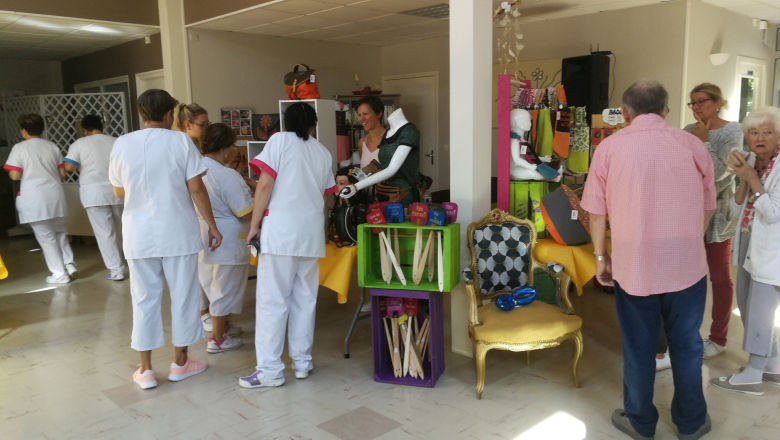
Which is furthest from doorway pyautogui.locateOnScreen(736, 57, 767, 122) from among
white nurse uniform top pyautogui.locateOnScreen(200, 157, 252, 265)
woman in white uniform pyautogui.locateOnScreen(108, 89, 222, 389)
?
woman in white uniform pyautogui.locateOnScreen(108, 89, 222, 389)

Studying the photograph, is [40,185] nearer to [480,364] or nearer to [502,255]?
[502,255]

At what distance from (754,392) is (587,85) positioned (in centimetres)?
414

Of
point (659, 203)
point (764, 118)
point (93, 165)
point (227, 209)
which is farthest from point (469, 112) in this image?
point (93, 165)

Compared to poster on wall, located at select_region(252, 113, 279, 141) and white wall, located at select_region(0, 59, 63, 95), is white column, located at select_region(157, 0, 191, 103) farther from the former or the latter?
white wall, located at select_region(0, 59, 63, 95)

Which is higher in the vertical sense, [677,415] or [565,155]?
[565,155]

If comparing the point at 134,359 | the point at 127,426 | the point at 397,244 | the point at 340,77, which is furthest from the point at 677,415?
the point at 340,77

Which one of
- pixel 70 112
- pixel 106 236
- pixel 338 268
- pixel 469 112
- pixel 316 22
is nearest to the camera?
pixel 469 112

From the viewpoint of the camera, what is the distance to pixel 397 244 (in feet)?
11.1

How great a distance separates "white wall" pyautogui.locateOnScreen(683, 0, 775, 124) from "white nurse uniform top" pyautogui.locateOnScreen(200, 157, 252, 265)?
5055 mm

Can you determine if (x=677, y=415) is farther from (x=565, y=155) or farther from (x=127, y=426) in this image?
(x=127, y=426)

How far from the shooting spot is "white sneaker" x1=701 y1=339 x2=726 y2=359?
140 inches

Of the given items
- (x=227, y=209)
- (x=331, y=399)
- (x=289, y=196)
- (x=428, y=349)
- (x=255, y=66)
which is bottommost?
(x=331, y=399)

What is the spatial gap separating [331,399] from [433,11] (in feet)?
15.4

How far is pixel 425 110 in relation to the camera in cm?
891
